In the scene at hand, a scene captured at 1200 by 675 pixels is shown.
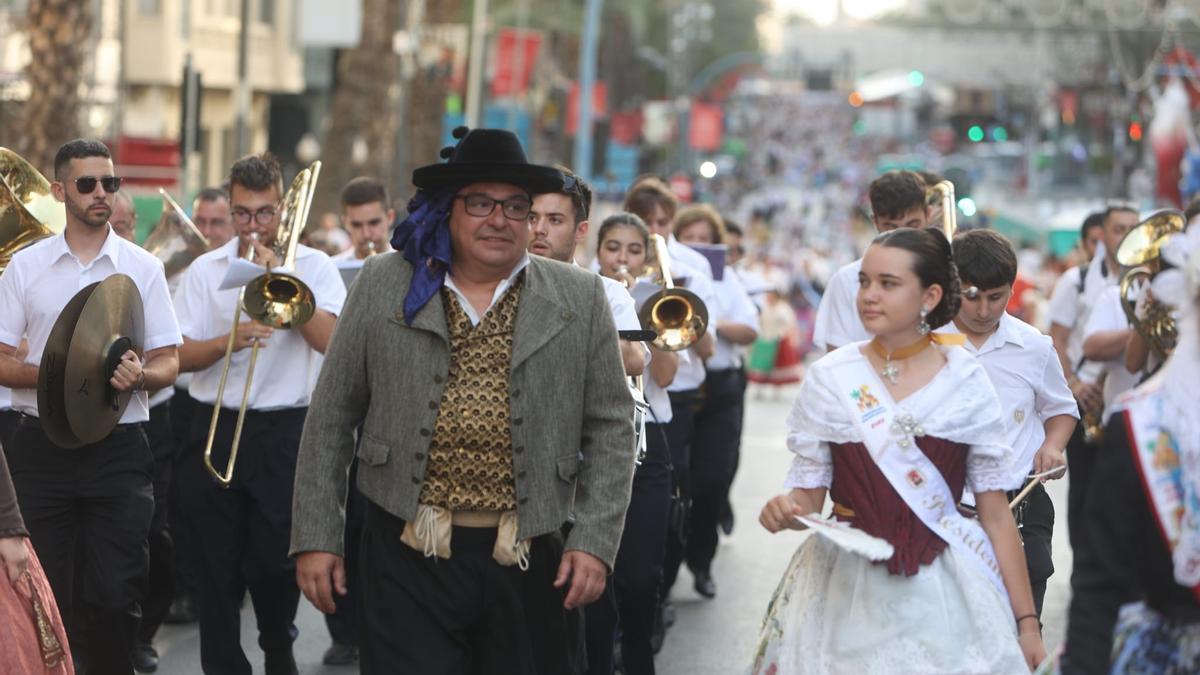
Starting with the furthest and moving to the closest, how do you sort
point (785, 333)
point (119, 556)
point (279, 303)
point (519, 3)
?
point (519, 3), point (785, 333), point (279, 303), point (119, 556)

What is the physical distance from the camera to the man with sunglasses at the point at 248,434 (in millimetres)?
7996

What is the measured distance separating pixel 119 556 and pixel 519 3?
4463cm

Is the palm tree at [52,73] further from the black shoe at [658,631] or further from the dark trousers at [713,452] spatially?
the black shoe at [658,631]

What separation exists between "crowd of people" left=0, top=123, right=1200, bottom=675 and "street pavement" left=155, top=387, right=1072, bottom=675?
389 mm

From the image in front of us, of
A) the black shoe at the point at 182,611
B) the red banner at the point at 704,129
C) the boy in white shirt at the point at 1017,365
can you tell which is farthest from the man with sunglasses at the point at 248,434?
the red banner at the point at 704,129

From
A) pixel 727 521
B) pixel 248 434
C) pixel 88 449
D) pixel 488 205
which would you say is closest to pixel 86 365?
pixel 88 449

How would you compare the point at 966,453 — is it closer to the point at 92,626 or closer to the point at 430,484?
the point at 430,484

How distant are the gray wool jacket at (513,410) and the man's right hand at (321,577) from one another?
0.08 ft

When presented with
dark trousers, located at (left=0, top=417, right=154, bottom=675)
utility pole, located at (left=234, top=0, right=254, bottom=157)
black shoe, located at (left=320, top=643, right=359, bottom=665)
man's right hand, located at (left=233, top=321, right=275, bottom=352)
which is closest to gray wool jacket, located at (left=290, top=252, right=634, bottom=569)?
dark trousers, located at (left=0, top=417, right=154, bottom=675)

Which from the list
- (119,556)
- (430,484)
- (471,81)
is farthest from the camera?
(471,81)

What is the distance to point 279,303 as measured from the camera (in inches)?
312

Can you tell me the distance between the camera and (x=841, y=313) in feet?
27.9

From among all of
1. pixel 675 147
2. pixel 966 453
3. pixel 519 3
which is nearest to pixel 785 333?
pixel 966 453

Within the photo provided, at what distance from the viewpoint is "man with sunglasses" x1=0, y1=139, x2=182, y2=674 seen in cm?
719
